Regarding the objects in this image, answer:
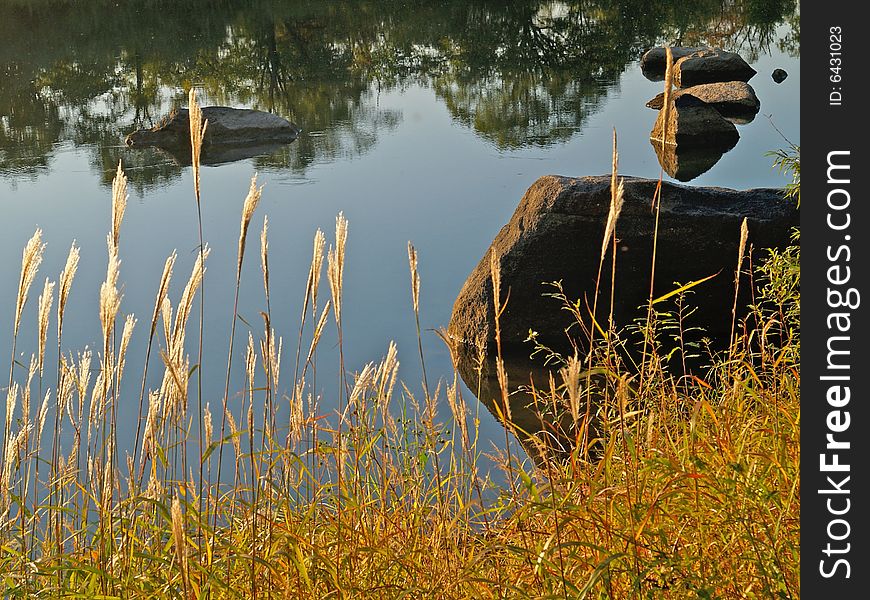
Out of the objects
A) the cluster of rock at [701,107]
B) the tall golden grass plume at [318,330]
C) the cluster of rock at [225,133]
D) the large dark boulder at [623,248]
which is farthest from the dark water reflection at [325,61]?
the tall golden grass plume at [318,330]

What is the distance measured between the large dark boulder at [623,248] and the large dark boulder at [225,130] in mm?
6320

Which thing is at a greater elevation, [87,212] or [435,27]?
[435,27]

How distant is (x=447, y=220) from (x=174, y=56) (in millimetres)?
10379

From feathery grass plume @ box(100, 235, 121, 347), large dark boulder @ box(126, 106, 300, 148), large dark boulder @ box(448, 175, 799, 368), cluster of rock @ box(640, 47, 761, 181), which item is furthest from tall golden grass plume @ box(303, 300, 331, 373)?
large dark boulder @ box(126, 106, 300, 148)

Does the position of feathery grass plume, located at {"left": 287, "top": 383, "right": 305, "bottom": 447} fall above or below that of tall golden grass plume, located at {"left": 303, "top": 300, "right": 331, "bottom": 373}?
below

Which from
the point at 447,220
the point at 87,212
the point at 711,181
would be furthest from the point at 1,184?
the point at 711,181

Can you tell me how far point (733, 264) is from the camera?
580 centimetres

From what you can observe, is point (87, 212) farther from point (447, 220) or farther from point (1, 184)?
point (447, 220)

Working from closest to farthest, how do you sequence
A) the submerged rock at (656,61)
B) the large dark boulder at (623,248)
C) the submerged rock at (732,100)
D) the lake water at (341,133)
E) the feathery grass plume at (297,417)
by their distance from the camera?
the feathery grass plume at (297,417), the large dark boulder at (623,248), the lake water at (341,133), the submerged rock at (732,100), the submerged rock at (656,61)

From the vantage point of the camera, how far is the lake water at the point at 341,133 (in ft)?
21.7

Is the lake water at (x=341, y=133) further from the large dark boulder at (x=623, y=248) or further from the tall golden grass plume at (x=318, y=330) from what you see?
the tall golden grass plume at (x=318, y=330)

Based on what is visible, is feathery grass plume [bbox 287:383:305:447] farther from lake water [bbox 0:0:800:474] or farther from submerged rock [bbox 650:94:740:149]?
submerged rock [bbox 650:94:740:149]

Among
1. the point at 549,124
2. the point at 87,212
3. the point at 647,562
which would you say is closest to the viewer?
the point at 647,562

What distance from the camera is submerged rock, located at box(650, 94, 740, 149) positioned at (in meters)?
10.8
